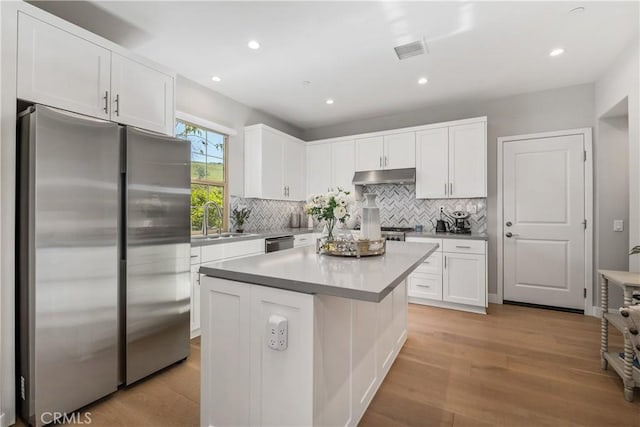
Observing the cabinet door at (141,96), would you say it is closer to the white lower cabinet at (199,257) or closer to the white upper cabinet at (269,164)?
the white lower cabinet at (199,257)

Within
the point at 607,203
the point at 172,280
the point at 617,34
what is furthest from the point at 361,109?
the point at 172,280

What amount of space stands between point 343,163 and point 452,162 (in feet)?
5.21

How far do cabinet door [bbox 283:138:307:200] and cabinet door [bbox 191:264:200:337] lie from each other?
209 cm

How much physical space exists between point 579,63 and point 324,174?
328cm

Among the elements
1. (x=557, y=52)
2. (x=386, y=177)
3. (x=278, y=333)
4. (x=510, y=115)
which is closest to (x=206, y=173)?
(x=386, y=177)

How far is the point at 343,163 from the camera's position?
462 cm

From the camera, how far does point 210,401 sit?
4.72 feet

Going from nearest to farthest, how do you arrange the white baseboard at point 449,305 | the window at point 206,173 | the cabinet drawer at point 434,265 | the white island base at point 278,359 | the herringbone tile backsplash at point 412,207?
the white island base at point 278,359, the window at point 206,173, the white baseboard at point 449,305, the cabinet drawer at point 434,265, the herringbone tile backsplash at point 412,207

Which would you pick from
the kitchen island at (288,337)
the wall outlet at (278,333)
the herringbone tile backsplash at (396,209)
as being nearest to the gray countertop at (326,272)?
the kitchen island at (288,337)

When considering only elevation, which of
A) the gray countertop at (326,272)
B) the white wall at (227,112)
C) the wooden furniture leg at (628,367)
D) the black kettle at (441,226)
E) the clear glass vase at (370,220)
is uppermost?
the white wall at (227,112)

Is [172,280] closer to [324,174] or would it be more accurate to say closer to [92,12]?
[92,12]

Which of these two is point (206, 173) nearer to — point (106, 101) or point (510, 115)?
point (106, 101)

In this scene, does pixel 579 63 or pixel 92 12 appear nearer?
pixel 92 12

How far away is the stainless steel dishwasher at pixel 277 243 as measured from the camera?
3.49m
